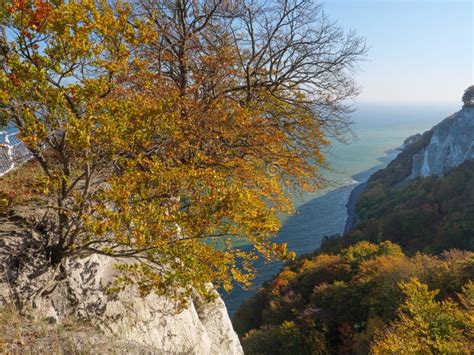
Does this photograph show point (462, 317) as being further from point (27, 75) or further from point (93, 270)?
point (27, 75)

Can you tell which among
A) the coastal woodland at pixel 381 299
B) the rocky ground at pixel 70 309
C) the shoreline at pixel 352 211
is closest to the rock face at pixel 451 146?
the shoreline at pixel 352 211

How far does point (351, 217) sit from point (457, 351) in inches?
2142

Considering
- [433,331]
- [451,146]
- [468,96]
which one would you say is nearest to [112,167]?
[433,331]

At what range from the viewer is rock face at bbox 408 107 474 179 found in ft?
184

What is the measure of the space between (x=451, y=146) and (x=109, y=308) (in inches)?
2657

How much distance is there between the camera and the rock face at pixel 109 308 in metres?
6.16

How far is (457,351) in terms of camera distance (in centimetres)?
1066

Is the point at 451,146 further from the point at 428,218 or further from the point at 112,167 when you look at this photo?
the point at 112,167

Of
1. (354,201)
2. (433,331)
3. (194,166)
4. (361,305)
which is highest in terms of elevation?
(194,166)

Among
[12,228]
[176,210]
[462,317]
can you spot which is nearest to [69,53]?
[176,210]

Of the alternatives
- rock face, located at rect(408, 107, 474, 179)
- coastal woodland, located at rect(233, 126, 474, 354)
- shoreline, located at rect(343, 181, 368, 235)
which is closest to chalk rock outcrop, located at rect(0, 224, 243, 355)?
coastal woodland, located at rect(233, 126, 474, 354)

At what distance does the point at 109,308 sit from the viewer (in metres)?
6.99

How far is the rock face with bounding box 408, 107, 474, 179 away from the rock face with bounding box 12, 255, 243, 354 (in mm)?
60917

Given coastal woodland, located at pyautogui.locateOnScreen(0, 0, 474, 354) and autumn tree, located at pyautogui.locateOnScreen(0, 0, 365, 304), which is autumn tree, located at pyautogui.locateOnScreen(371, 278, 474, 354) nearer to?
coastal woodland, located at pyautogui.locateOnScreen(0, 0, 474, 354)
